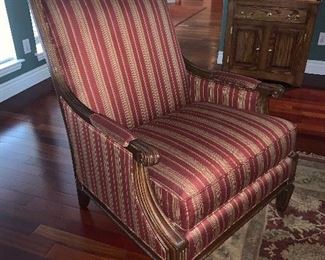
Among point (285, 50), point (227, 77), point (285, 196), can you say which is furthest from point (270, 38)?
point (285, 196)

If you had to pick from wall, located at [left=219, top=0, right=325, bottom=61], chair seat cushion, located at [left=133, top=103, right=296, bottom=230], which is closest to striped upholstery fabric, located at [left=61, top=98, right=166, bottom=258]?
chair seat cushion, located at [left=133, top=103, right=296, bottom=230]

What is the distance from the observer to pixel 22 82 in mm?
3439

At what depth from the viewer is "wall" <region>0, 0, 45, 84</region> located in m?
3.24

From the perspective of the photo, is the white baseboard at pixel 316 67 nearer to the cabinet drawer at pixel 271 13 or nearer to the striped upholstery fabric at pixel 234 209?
the cabinet drawer at pixel 271 13

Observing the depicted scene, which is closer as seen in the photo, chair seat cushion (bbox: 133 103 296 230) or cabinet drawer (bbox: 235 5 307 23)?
chair seat cushion (bbox: 133 103 296 230)

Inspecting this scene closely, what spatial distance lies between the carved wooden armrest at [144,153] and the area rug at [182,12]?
18.8ft

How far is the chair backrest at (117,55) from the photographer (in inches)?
59.1

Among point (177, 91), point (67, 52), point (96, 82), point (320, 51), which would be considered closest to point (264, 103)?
point (177, 91)

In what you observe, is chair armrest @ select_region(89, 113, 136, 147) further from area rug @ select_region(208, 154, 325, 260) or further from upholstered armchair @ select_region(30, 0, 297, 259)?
area rug @ select_region(208, 154, 325, 260)

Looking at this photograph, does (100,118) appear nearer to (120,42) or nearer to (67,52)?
(67,52)

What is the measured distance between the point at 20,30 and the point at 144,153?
2.78 m

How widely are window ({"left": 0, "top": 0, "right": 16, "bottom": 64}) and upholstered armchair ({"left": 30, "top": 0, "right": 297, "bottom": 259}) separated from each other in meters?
1.99

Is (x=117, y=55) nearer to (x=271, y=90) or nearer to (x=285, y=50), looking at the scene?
(x=271, y=90)

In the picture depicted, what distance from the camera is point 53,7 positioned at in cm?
147
